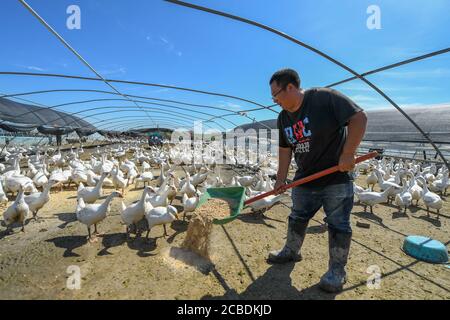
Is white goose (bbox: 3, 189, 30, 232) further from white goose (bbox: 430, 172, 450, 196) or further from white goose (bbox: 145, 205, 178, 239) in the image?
white goose (bbox: 430, 172, 450, 196)

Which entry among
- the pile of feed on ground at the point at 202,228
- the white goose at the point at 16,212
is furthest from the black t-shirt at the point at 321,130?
the white goose at the point at 16,212

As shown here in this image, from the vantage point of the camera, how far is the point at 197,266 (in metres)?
3.70

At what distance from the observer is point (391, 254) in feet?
14.0

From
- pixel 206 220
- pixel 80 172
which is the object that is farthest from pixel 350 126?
pixel 80 172

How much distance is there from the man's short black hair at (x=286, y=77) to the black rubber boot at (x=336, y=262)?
175 centimetres

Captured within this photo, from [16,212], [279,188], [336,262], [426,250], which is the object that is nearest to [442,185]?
[426,250]

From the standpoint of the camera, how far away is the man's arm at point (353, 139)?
2656 mm

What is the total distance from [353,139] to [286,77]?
3.21 feet

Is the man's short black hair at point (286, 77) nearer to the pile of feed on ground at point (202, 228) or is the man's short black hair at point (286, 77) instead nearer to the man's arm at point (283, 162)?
the man's arm at point (283, 162)

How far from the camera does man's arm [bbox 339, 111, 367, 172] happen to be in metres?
2.66

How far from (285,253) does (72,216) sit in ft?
15.5

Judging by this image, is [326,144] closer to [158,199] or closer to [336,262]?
[336,262]

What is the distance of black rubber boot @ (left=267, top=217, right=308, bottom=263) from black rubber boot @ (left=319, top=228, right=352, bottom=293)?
479 mm
